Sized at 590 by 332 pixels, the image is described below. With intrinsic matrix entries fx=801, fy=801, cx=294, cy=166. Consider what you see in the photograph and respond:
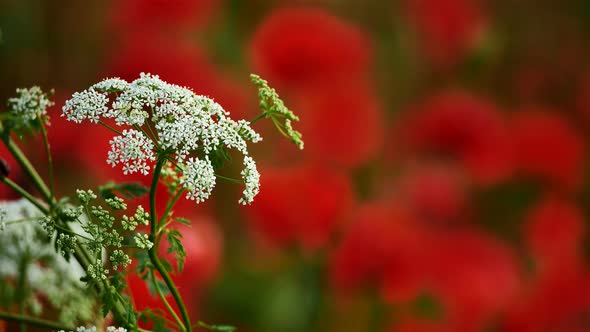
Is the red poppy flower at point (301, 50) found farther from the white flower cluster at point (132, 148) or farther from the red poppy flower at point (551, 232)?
the white flower cluster at point (132, 148)

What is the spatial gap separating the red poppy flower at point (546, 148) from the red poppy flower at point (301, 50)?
0.24 meters

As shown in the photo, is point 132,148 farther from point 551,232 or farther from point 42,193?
point 551,232

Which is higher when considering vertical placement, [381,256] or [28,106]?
[381,256]

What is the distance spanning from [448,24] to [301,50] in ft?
0.75

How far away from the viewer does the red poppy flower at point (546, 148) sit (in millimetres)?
812

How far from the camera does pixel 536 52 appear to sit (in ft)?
3.18

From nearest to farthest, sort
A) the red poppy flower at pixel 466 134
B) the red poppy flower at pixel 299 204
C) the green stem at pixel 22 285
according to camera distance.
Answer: the green stem at pixel 22 285, the red poppy flower at pixel 299 204, the red poppy flower at pixel 466 134

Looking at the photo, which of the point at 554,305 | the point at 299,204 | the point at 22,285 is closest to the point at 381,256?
the point at 299,204

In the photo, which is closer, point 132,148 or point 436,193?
point 132,148

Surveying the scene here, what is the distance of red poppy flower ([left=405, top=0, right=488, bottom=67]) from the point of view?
819mm

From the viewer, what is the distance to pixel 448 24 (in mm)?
819

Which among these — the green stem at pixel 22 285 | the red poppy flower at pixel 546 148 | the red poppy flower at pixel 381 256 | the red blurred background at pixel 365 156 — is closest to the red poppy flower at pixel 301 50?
the red blurred background at pixel 365 156

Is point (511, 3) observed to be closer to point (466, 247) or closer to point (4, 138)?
point (466, 247)

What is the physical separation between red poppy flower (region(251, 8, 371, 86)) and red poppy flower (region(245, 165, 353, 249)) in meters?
0.08
